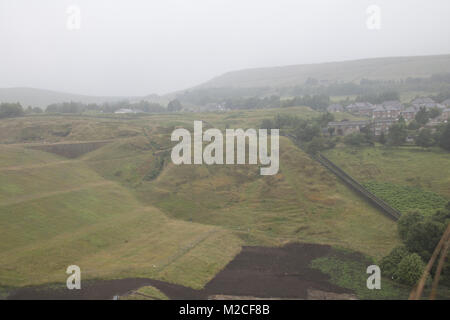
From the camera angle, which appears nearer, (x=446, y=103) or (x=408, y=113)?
(x=408, y=113)

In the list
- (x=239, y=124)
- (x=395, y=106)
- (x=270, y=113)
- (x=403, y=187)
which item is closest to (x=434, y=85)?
(x=395, y=106)

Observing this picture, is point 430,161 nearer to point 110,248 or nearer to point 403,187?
point 403,187

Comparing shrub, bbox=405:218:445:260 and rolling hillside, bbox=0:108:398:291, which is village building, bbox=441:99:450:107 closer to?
rolling hillside, bbox=0:108:398:291

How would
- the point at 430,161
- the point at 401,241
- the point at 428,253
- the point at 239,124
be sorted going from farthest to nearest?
the point at 239,124, the point at 430,161, the point at 401,241, the point at 428,253

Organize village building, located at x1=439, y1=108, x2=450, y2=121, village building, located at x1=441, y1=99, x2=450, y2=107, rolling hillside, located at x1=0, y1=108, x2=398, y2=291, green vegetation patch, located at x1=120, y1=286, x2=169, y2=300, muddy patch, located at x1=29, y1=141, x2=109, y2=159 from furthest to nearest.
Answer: village building, located at x1=441, y1=99, x2=450, y2=107, village building, located at x1=439, y1=108, x2=450, y2=121, muddy patch, located at x1=29, y1=141, x2=109, y2=159, rolling hillside, located at x1=0, y1=108, x2=398, y2=291, green vegetation patch, located at x1=120, y1=286, x2=169, y2=300

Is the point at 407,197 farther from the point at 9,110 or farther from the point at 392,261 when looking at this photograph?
the point at 9,110

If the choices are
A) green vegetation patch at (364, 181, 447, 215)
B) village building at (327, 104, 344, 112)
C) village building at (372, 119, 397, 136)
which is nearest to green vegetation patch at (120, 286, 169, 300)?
green vegetation patch at (364, 181, 447, 215)

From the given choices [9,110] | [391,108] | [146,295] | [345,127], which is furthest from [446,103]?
[9,110]
